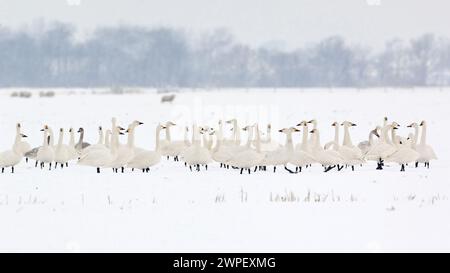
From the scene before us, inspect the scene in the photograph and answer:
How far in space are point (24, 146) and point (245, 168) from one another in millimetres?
5828

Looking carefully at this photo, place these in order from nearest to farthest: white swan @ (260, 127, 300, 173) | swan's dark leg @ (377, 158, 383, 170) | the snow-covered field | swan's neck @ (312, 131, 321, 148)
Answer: the snow-covered field, white swan @ (260, 127, 300, 173), swan's dark leg @ (377, 158, 383, 170), swan's neck @ (312, 131, 321, 148)

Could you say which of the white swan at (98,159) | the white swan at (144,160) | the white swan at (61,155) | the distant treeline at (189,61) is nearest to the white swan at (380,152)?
the white swan at (144,160)

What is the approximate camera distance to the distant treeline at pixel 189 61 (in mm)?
85938

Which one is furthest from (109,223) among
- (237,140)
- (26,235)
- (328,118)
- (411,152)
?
(328,118)

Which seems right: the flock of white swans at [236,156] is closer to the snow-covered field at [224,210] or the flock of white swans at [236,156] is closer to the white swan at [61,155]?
the white swan at [61,155]

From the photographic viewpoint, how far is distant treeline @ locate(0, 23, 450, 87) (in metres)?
85.9

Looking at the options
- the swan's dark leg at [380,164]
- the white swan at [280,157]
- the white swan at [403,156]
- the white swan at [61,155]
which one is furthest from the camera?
the swan's dark leg at [380,164]

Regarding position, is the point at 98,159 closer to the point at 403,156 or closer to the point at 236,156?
the point at 236,156

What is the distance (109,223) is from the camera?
1038 centimetres

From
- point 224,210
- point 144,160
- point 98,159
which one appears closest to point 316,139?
point 144,160

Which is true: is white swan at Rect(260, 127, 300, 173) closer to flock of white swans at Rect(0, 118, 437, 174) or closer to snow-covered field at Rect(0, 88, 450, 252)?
flock of white swans at Rect(0, 118, 437, 174)

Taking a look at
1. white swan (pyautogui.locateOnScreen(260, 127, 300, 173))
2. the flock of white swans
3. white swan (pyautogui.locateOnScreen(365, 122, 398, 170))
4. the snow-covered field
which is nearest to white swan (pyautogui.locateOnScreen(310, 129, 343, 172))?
the flock of white swans
